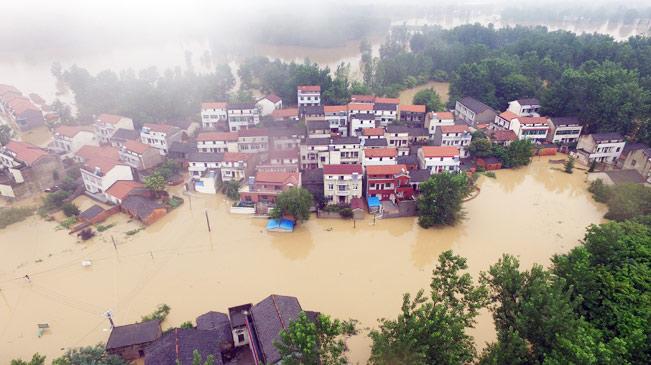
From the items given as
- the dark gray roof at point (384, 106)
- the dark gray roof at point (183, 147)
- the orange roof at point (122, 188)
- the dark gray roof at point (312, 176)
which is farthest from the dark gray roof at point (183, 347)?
the dark gray roof at point (384, 106)

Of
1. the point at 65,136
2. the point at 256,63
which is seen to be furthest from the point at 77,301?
the point at 256,63

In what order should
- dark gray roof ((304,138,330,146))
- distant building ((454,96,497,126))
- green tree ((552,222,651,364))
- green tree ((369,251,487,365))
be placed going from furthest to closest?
distant building ((454,96,497,126)) → dark gray roof ((304,138,330,146)) → green tree ((552,222,651,364)) → green tree ((369,251,487,365))

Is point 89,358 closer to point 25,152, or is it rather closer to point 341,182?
point 341,182

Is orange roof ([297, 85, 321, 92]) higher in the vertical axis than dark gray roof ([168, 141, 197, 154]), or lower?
higher

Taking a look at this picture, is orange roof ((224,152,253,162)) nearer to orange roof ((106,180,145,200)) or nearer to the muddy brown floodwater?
the muddy brown floodwater

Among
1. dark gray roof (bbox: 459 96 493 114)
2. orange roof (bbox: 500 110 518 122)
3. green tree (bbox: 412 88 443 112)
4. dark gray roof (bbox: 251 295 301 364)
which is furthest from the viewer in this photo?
green tree (bbox: 412 88 443 112)

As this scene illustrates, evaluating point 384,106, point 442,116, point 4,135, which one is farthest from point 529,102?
point 4,135

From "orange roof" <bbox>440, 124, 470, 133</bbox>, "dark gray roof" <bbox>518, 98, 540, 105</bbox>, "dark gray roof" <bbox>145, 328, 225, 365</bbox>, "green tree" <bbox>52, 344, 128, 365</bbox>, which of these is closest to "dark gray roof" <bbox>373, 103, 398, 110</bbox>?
"orange roof" <bbox>440, 124, 470, 133</bbox>
